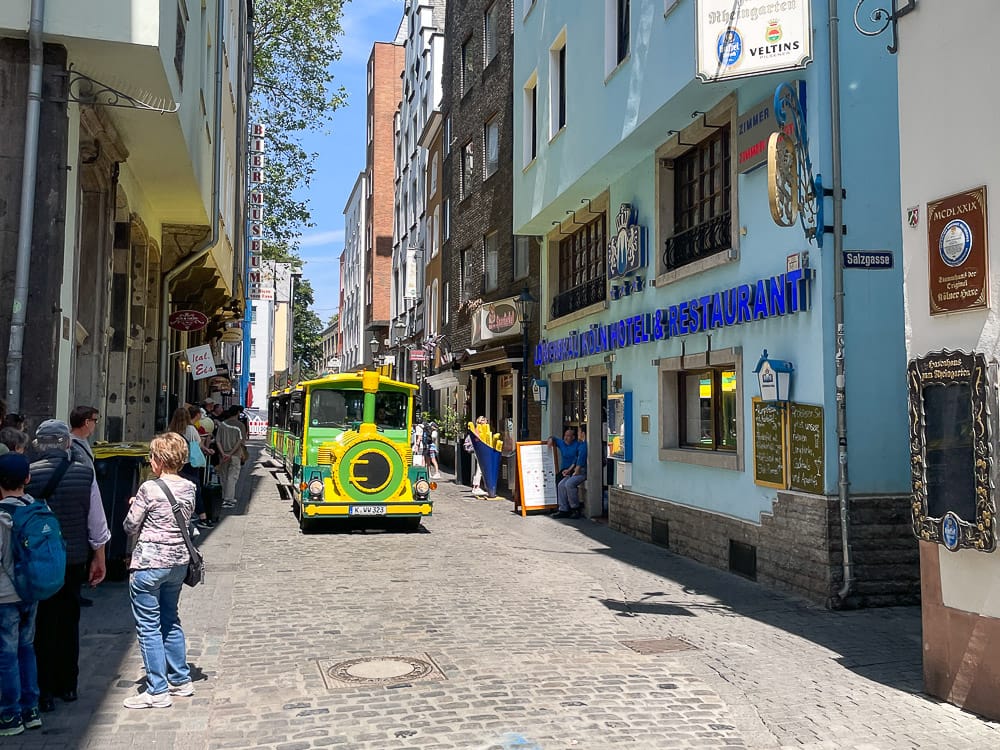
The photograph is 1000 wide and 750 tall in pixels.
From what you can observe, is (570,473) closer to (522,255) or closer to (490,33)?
(522,255)

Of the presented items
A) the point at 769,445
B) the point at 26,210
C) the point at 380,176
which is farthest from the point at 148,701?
the point at 380,176

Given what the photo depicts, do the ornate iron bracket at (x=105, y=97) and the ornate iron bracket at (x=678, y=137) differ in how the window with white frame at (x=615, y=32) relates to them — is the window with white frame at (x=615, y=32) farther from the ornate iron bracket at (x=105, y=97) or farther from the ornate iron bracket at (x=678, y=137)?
the ornate iron bracket at (x=105, y=97)

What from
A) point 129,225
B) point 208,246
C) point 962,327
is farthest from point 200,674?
point 208,246

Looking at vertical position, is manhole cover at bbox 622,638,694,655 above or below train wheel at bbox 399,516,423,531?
below

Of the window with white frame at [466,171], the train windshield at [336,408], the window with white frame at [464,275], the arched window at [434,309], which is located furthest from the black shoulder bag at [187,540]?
the arched window at [434,309]

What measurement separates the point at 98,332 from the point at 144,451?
4041mm

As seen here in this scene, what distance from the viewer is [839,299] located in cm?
852

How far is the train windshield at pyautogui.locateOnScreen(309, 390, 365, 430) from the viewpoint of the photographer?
1430 centimetres

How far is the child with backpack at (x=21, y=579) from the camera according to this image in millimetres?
4629

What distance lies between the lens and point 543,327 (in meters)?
18.0

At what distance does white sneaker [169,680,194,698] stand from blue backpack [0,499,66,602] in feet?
3.94

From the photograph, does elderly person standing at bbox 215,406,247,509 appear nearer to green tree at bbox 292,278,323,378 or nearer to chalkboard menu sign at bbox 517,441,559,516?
chalkboard menu sign at bbox 517,441,559,516

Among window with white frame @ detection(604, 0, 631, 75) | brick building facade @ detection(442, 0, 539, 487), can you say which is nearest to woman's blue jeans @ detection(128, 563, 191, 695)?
window with white frame @ detection(604, 0, 631, 75)

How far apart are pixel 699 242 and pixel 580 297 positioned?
486 cm
